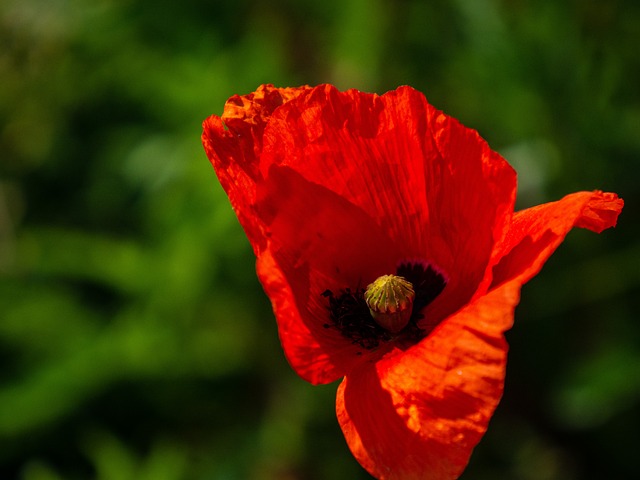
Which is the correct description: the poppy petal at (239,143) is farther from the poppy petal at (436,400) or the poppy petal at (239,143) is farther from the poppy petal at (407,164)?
the poppy petal at (436,400)

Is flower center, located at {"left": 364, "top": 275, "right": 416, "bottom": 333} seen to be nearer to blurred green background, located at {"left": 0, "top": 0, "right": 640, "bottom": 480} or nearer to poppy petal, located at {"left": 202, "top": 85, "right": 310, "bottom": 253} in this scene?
poppy petal, located at {"left": 202, "top": 85, "right": 310, "bottom": 253}

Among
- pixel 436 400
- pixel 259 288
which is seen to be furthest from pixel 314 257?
pixel 259 288

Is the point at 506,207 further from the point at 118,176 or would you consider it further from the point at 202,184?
the point at 118,176

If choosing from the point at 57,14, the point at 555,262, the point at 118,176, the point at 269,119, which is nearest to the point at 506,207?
the point at 269,119

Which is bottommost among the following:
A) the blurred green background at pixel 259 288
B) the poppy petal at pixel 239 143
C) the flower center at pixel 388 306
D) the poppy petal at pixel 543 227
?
the blurred green background at pixel 259 288

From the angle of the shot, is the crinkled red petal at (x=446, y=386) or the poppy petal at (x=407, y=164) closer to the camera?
the crinkled red petal at (x=446, y=386)

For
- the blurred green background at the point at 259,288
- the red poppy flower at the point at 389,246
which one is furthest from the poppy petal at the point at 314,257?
the blurred green background at the point at 259,288

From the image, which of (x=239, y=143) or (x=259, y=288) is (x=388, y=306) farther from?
(x=259, y=288)

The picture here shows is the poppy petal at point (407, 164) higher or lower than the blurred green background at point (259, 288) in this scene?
higher

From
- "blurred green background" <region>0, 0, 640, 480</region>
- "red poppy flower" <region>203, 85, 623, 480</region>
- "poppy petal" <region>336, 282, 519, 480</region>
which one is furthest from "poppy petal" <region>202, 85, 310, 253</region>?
"blurred green background" <region>0, 0, 640, 480</region>
